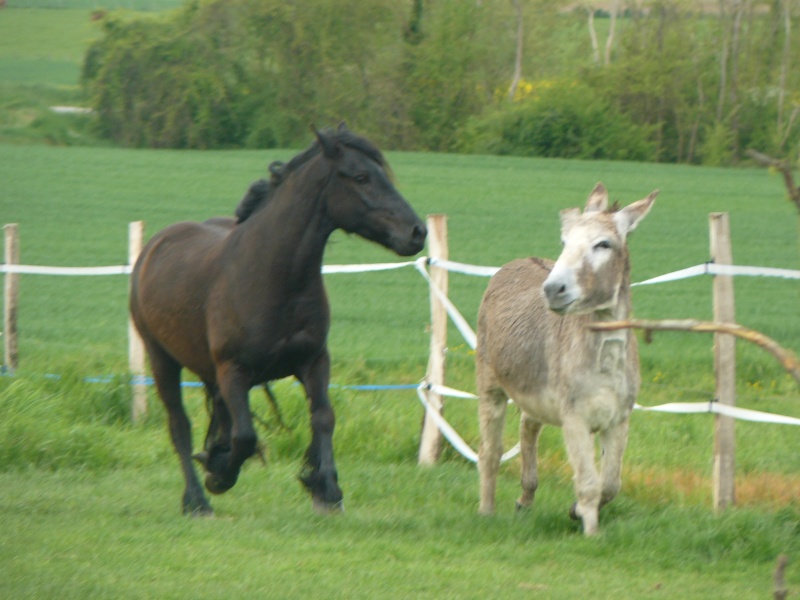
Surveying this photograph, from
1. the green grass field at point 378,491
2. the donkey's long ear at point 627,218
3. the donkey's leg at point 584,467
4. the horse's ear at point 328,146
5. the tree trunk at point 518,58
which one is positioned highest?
the tree trunk at point 518,58

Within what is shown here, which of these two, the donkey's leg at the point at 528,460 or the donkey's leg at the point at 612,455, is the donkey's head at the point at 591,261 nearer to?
the donkey's leg at the point at 612,455

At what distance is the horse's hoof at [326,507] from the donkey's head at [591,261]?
6.60 feet

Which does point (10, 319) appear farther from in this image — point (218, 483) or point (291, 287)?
point (291, 287)

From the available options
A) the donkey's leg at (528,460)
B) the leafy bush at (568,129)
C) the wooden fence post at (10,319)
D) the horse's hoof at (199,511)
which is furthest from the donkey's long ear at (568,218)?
the leafy bush at (568,129)

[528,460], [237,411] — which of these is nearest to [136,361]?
[237,411]

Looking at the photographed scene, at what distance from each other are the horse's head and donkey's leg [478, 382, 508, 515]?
117 centimetres

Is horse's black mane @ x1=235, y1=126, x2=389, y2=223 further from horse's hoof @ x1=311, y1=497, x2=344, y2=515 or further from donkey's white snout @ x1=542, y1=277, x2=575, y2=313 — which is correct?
horse's hoof @ x1=311, y1=497, x2=344, y2=515

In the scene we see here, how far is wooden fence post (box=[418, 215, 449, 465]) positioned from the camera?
920cm

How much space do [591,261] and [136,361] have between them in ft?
19.2

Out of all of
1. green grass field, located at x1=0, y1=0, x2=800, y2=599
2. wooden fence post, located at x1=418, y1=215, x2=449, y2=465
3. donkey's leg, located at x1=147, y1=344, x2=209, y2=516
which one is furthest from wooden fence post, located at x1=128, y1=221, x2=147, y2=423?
wooden fence post, located at x1=418, y1=215, x2=449, y2=465

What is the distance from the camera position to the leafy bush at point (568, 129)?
46062 millimetres

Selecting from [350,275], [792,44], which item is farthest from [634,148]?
[350,275]

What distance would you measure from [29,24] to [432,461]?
73.7m

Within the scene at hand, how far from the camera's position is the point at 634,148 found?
46438 mm
